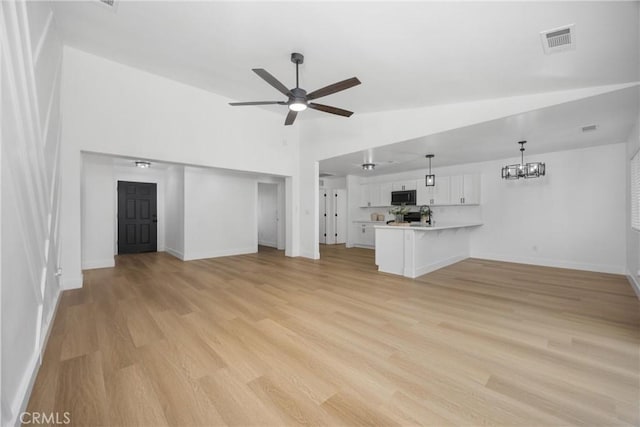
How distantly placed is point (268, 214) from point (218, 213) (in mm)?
2582

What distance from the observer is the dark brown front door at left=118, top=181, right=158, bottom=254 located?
720 cm

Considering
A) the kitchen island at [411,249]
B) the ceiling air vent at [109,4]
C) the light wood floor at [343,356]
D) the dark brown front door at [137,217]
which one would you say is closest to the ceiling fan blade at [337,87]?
the ceiling air vent at [109,4]

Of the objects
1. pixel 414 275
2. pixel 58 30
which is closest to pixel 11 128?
pixel 58 30

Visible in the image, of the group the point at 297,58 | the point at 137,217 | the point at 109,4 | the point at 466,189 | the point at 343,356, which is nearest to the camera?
the point at 343,356

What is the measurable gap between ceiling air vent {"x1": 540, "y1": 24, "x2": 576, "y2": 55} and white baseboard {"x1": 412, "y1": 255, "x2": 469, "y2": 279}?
3504mm

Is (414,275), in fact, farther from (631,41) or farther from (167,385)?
(167,385)

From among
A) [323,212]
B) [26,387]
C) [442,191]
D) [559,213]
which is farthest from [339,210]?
[26,387]

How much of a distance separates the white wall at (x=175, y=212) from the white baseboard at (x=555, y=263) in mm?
7824

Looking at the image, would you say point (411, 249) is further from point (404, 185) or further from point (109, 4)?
point (109, 4)

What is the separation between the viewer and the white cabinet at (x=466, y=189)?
672 centimetres

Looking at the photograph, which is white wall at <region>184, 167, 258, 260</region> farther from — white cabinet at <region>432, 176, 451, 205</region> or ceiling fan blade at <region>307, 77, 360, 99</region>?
white cabinet at <region>432, 176, 451, 205</region>

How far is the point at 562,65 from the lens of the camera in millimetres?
2646

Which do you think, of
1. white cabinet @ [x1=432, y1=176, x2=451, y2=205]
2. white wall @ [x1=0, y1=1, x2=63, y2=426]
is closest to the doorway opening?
white cabinet @ [x1=432, y1=176, x2=451, y2=205]

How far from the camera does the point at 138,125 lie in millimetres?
4320
